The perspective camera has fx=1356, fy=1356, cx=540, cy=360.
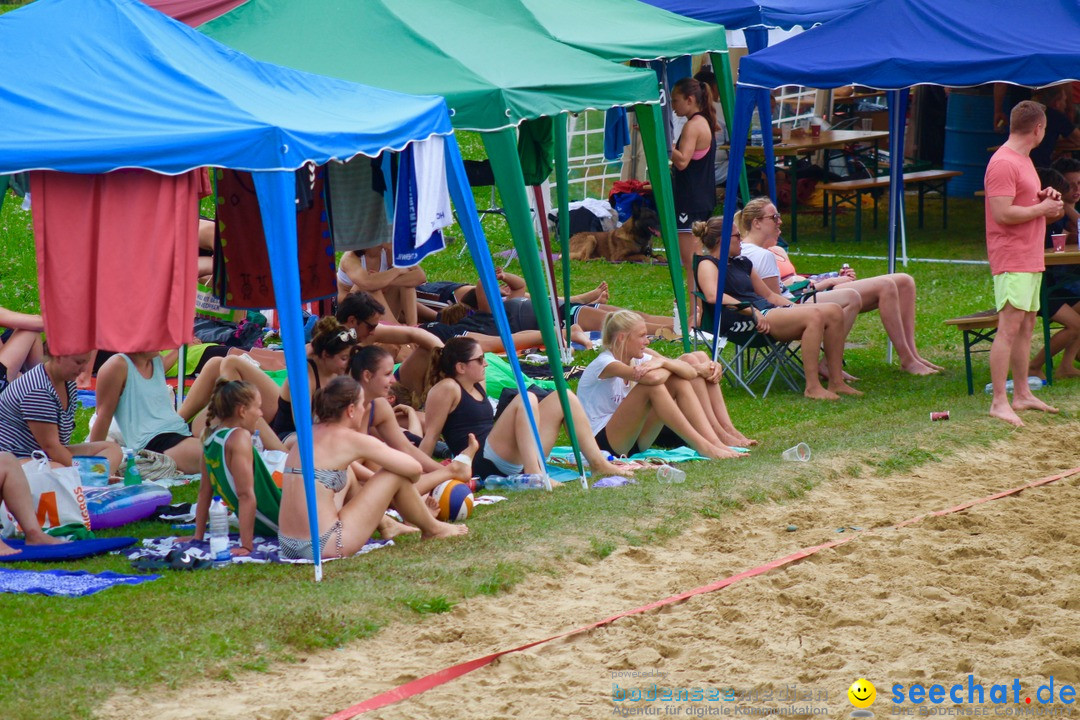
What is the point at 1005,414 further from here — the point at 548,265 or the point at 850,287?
the point at 548,265

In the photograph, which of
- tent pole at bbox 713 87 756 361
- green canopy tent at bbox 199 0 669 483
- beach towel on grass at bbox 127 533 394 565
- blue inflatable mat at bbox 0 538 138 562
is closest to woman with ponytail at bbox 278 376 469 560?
beach towel on grass at bbox 127 533 394 565

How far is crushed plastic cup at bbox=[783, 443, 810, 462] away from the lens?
25.3 ft

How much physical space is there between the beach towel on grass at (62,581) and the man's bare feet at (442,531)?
125 cm

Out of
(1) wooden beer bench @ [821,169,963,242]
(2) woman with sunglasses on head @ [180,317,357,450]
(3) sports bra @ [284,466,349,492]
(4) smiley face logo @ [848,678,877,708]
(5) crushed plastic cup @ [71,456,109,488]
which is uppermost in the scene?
(1) wooden beer bench @ [821,169,963,242]

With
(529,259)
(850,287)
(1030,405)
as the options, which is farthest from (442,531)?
(850,287)

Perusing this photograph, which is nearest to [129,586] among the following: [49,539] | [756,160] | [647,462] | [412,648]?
[49,539]

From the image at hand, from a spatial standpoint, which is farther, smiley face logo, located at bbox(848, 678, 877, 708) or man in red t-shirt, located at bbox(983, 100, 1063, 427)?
man in red t-shirt, located at bbox(983, 100, 1063, 427)

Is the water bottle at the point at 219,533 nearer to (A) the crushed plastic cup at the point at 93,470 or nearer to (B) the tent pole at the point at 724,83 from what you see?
(A) the crushed plastic cup at the point at 93,470

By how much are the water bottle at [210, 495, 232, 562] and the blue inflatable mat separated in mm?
527

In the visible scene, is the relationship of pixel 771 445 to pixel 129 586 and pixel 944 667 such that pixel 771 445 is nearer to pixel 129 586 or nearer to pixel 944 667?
pixel 944 667

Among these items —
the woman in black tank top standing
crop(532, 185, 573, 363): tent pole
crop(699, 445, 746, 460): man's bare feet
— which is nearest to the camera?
crop(699, 445, 746, 460): man's bare feet

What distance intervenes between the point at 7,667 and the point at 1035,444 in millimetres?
5976

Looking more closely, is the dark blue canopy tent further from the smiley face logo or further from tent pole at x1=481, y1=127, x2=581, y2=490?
the smiley face logo

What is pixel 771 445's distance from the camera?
27.1 feet
